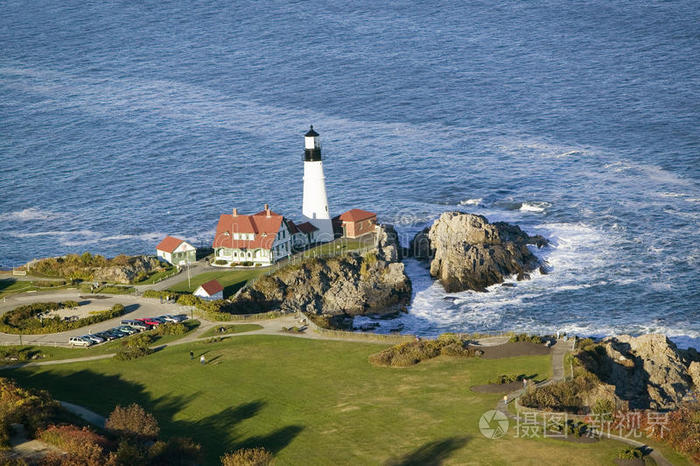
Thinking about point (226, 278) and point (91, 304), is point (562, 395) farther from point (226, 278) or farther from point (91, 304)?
point (91, 304)

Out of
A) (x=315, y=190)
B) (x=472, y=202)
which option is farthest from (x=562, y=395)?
(x=472, y=202)

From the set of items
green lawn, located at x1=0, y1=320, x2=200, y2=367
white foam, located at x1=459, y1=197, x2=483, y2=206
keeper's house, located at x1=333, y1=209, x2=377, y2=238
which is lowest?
green lawn, located at x1=0, y1=320, x2=200, y2=367

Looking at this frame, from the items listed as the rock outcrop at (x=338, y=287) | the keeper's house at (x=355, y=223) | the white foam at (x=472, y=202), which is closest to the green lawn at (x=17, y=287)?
the rock outcrop at (x=338, y=287)

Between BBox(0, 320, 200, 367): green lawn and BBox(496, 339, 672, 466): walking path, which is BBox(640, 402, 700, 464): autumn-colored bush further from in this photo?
BBox(0, 320, 200, 367): green lawn

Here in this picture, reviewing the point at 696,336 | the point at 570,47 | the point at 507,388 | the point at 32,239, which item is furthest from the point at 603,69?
the point at 507,388

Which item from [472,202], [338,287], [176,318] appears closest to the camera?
[176,318]

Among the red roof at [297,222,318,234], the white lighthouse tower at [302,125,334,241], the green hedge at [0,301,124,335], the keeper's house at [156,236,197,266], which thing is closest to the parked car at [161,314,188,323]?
the green hedge at [0,301,124,335]

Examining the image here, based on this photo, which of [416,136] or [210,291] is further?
[416,136]
